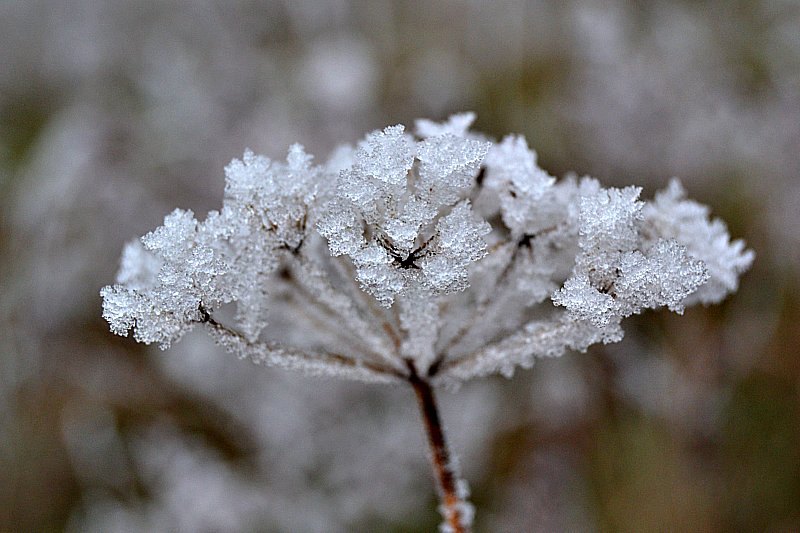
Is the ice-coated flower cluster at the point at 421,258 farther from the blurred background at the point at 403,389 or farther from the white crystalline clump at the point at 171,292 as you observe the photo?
the blurred background at the point at 403,389

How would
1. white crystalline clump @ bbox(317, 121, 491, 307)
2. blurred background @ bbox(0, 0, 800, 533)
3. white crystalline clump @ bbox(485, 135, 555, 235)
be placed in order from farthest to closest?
blurred background @ bbox(0, 0, 800, 533), white crystalline clump @ bbox(485, 135, 555, 235), white crystalline clump @ bbox(317, 121, 491, 307)

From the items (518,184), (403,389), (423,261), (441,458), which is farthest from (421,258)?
(403,389)

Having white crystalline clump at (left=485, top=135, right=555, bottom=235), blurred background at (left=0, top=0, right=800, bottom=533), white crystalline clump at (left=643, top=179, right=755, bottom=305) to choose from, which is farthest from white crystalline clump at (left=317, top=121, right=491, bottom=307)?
blurred background at (left=0, top=0, right=800, bottom=533)

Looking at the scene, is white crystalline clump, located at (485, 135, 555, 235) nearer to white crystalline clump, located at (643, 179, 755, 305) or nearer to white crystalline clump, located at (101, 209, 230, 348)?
white crystalline clump, located at (643, 179, 755, 305)

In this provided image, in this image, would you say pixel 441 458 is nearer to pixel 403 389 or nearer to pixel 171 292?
pixel 171 292

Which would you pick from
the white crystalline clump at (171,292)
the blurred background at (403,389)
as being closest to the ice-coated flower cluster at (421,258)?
the white crystalline clump at (171,292)

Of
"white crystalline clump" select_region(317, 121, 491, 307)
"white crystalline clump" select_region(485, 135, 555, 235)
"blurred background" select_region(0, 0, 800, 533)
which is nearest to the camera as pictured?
"white crystalline clump" select_region(317, 121, 491, 307)
